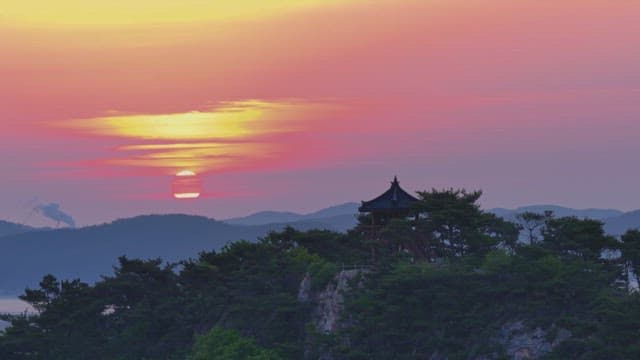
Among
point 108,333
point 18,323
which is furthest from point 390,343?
point 18,323

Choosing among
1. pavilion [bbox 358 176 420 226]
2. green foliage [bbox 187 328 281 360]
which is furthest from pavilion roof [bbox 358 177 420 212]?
green foliage [bbox 187 328 281 360]

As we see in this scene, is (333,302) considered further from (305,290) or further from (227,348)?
(227,348)

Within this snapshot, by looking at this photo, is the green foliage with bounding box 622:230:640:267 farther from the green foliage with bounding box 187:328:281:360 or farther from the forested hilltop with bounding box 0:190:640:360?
the green foliage with bounding box 187:328:281:360

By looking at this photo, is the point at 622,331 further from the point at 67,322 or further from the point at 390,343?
the point at 67,322

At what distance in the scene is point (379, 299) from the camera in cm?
8294

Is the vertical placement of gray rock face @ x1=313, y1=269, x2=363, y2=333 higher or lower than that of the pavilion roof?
lower

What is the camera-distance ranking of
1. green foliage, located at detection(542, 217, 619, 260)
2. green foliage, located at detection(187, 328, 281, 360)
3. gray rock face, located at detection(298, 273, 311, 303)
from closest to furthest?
green foliage, located at detection(542, 217, 619, 260) → green foliage, located at detection(187, 328, 281, 360) → gray rock face, located at detection(298, 273, 311, 303)

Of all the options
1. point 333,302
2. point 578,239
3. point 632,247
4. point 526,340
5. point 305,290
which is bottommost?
point 526,340

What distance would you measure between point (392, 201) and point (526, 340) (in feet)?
72.9

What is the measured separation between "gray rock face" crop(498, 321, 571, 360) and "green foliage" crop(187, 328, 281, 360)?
1780cm

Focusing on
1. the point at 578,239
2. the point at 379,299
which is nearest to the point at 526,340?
the point at 578,239

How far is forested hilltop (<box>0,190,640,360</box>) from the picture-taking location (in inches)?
2923

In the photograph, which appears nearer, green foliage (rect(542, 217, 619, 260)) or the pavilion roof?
green foliage (rect(542, 217, 619, 260))

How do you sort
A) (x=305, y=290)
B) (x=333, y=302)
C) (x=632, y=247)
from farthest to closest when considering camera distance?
1. (x=305, y=290)
2. (x=333, y=302)
3. (x=632, y=247)
